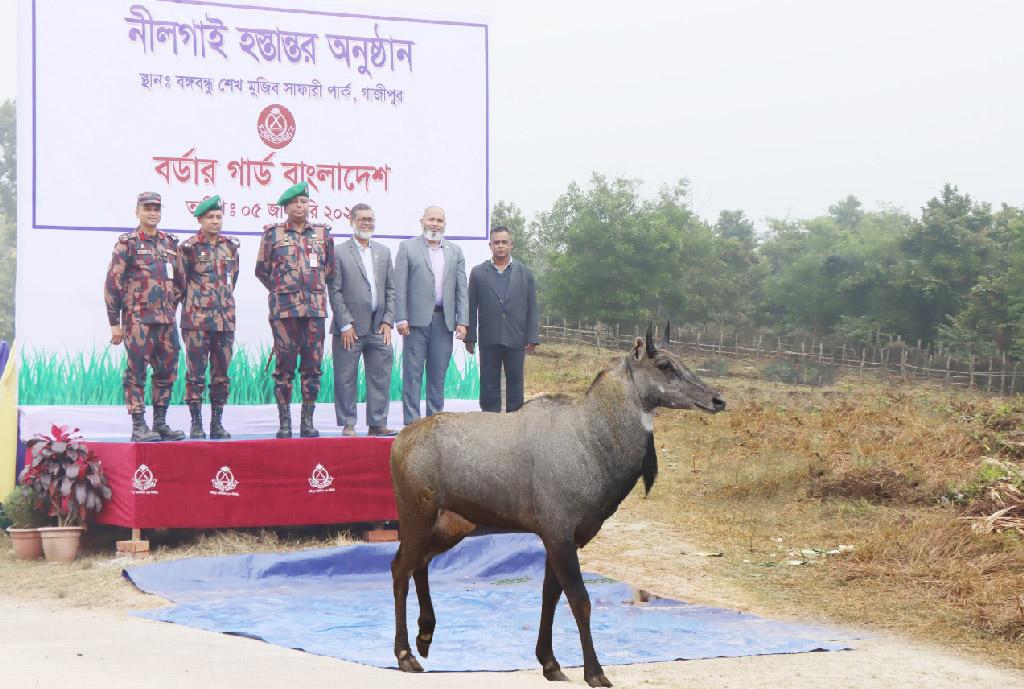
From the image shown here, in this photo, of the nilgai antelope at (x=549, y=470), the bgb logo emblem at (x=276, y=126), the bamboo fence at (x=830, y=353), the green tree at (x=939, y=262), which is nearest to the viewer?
the nilgai antelope at (x=549, y=470)

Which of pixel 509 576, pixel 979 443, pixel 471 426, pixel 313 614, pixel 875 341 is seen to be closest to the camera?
pixel 471 426

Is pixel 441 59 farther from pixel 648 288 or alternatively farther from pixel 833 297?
pixel 833 297

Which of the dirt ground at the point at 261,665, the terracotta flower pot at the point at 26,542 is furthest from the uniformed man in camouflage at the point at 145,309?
the dirt ground at the point at 261,665

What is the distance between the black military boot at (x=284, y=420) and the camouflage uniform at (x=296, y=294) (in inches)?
2.3

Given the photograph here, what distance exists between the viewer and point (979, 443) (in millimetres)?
15578

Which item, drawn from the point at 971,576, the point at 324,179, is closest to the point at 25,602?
the point at 324,179

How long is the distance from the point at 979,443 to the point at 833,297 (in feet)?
92.9

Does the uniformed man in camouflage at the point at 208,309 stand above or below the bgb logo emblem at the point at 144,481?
above

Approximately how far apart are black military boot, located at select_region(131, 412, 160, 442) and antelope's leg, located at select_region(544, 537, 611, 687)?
20.2ft

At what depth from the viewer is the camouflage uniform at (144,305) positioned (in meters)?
11.5

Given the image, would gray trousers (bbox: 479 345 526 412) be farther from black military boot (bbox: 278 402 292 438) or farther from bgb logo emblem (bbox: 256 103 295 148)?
bgb logo emblem (bbox: 256 103 295 148)

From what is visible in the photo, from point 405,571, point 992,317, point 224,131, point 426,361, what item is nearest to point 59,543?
point 426,361

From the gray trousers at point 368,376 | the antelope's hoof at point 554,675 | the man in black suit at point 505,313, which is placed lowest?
the antelope's hoof at point 554,675

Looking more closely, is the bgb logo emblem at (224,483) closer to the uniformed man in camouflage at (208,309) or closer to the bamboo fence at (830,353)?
the uniformed man in camouflage at (208,309)
